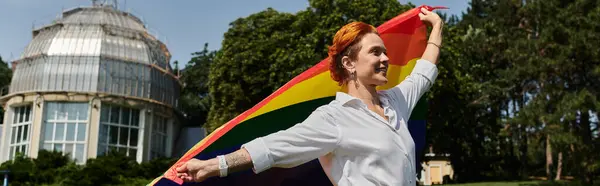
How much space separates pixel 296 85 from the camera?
4293 mm

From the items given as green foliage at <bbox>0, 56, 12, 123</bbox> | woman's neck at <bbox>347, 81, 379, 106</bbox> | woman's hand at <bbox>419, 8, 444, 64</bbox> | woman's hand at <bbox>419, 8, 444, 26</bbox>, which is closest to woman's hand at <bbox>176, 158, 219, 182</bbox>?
woman's neck at <bbox>347, 81, 379, 106</bbox>

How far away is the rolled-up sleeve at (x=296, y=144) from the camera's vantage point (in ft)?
10.1

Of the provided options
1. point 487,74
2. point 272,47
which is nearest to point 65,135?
point 272,47

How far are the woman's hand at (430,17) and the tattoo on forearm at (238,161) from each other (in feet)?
7.09

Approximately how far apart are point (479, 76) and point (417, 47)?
31961mm

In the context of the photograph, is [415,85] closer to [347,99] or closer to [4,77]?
[347,99]

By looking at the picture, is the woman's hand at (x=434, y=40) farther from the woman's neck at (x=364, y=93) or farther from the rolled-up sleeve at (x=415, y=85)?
the woman's neck at (x=364, y=93)

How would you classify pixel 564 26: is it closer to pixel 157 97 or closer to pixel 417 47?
pixel 417 47

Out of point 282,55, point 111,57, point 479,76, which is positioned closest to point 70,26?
point 111,57

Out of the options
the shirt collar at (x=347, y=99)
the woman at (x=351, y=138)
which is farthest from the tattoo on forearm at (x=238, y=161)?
the shirt collar at (x=347, y=99)

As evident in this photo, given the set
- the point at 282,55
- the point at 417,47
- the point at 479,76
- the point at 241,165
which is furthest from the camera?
the point at 479,76

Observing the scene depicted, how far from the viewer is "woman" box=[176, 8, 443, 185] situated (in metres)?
3.07

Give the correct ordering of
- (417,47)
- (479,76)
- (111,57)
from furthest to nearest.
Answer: (111,57)
(479,76)
(417,47)

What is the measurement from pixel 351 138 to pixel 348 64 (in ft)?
1.73
